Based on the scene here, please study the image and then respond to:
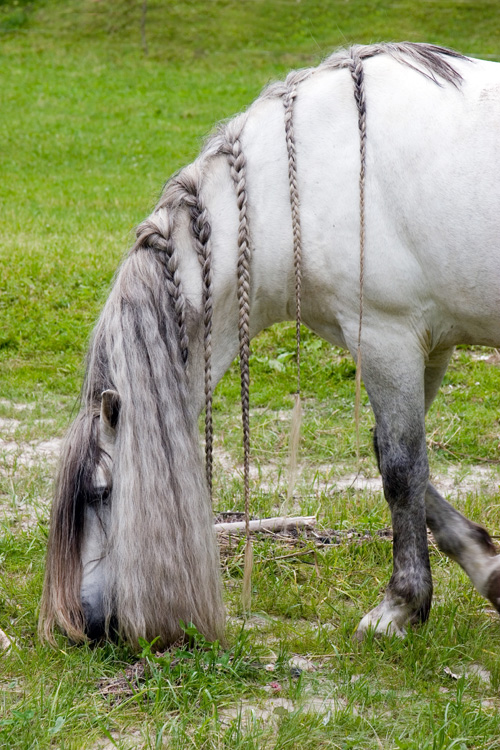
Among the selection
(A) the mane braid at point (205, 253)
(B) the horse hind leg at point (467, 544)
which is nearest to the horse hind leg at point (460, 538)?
(B) the horse hind leg at point (467, 544)

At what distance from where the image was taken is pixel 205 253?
2.84 metres

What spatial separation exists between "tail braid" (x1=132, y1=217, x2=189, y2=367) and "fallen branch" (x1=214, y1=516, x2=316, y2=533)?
1.18 meters

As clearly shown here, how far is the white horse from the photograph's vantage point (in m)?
2.70

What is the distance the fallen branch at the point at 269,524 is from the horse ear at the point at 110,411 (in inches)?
45.0

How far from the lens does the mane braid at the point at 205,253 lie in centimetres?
284

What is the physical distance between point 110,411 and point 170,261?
1.70ft

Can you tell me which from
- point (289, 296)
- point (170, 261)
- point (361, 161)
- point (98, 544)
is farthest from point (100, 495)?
point (361, 161)

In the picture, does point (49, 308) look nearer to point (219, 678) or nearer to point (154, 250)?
point (154, 250)

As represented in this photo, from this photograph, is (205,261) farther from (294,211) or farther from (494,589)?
(494,589)

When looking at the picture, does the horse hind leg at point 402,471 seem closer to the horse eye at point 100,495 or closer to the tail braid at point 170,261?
the tail braid at point 170,261

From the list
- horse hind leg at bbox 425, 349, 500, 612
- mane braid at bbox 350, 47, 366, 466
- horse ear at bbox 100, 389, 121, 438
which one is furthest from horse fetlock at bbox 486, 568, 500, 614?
horse ear at bbox 100, 389, 121, 438

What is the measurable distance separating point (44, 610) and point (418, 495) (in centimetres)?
129

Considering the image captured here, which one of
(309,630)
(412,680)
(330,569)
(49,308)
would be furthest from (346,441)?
(49,308)

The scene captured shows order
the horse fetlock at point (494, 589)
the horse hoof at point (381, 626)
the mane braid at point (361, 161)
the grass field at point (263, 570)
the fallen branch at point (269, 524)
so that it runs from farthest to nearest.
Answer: the fallen branch at point (269, 524) < the horse hoof at point (381, 626) < the horse fetlock at point (494, 589) < the mane braid at point (361, 161) < the grass field at point (263, 570)
